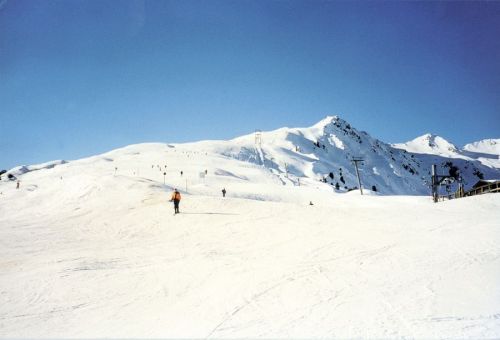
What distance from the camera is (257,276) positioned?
1050 cm

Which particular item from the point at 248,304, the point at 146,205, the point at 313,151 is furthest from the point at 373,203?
the point at 313,151

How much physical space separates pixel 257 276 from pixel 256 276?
0.10 ft

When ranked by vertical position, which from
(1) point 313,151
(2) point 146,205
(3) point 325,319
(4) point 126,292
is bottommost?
(3) point 325,319

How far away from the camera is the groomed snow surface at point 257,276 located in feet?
24.4

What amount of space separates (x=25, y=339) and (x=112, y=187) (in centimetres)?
2795

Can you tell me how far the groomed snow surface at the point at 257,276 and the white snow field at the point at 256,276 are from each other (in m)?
0.05

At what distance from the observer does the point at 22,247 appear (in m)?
15.7

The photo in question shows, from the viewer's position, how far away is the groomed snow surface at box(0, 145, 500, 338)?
7.43m

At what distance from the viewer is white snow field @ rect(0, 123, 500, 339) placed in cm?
743

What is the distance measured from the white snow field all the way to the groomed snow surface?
1.8 inches

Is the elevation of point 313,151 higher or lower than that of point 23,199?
higher

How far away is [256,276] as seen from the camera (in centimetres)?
1051

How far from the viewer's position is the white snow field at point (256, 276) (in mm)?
7430

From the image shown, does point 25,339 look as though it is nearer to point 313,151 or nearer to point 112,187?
point 112,187
